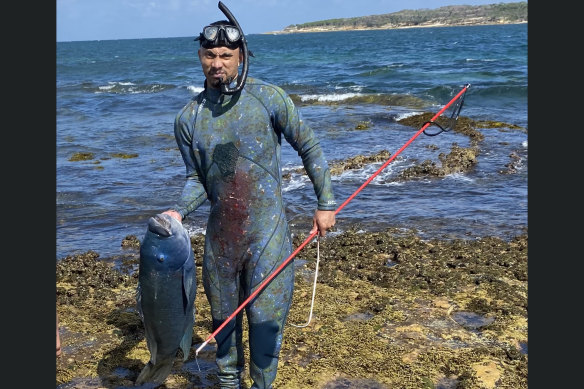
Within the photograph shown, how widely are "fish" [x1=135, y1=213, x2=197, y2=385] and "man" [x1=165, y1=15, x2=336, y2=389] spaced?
36cm

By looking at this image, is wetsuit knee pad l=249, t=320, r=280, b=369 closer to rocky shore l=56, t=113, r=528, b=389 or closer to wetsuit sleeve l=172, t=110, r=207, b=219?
rocky shore l=56, t=113, r=528, b=389

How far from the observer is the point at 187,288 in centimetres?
392

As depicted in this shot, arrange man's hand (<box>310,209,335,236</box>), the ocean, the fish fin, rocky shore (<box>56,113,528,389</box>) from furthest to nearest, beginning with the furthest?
the ocean
rocky shore (<box>56,113,528,389</box>)
man's hand (<box>310,209,335,236</box>)
the fish fin

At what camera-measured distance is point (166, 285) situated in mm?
3910

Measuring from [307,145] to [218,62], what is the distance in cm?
81

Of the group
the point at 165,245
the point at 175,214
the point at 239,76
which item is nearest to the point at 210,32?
the point at 239,76

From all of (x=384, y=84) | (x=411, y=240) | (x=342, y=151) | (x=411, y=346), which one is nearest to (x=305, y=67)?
(x=384, y=84)

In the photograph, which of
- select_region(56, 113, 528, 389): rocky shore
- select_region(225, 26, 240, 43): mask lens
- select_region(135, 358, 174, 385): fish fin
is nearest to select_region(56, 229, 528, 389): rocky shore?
select_region(56, 113, 528, 389): rocky shore

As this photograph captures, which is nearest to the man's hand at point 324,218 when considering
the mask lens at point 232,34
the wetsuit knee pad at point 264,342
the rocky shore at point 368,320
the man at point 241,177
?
the man at point 241,177

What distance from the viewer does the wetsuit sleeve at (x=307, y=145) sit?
4250 mm

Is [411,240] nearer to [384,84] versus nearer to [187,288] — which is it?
[187,288]

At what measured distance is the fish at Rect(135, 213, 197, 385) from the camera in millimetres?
3807

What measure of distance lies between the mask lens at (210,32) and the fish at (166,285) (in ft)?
3.83

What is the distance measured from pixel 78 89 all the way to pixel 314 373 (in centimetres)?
3833
